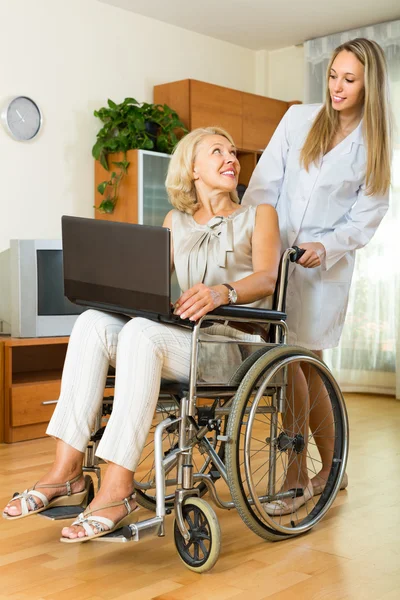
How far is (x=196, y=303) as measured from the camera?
1891 millimetres

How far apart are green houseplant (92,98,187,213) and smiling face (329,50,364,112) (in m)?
2.46

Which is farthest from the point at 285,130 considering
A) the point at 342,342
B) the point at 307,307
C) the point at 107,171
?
the point at 342,342

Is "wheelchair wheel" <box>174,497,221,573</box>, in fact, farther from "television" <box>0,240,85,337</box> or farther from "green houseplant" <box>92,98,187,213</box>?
"green houseplant" <box>92,98,187,213</box>

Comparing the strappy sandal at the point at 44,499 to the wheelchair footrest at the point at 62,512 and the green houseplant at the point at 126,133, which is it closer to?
the wheelchair footrest at the point at 62,512

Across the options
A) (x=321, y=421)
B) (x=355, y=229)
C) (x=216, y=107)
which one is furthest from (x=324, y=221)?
(x=216, y=107)

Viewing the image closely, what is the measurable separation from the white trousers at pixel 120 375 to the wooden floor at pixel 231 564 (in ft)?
0.89

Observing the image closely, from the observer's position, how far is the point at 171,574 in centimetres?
190

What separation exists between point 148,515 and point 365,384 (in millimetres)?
3263

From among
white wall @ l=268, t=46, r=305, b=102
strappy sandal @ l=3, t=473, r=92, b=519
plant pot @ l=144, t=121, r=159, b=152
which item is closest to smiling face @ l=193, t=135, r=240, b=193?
strappy sandal @ l=3, t=473, r=92, b=519

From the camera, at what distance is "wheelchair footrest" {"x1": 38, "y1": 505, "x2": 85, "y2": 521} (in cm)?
194

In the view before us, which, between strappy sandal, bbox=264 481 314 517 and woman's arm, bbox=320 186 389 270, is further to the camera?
woman's arm, bbox=320 186 389 270

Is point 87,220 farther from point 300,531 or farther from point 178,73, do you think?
point 178,73

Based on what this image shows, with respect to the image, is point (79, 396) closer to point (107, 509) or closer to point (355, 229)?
point (107, 509)

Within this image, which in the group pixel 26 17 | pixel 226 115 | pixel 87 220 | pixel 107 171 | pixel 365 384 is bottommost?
pixel 365 384
